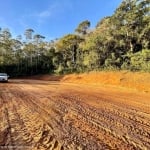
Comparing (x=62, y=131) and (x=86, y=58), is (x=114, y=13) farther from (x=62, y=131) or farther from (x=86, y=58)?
(x=62, y=131)

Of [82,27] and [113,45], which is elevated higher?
[82,27]

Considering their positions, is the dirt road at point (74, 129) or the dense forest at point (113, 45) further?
the dense forest at point (113, 45)

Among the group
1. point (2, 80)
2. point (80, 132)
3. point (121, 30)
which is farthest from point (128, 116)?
point (121, 30)

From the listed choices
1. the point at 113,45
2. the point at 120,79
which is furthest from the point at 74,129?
the point at 113,45

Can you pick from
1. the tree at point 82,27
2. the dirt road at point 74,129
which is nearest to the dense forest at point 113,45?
the tree at point 82,27

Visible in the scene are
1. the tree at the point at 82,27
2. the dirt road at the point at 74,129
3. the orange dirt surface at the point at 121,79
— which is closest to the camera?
the dirt road at the point at 74,129

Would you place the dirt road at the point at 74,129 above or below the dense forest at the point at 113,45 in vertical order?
below

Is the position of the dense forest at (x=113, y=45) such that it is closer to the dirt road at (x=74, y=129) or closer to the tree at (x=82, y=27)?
the tree at (x=82, y=27)

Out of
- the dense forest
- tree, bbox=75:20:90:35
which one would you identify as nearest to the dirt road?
the dense forest

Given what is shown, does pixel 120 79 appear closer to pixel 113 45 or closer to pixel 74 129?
pixel 113 45

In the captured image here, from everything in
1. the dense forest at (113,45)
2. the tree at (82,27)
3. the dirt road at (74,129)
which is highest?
the tree at (82,27)

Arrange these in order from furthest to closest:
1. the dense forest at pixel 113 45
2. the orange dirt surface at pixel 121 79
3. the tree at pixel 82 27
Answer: the tree at pixel 82 27 → the dense forest at pixel 113 45 → the orange dirt surface at pixel 121 79

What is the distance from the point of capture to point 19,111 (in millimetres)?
8797

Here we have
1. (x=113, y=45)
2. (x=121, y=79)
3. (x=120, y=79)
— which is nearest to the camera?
(x=121, y=79)
